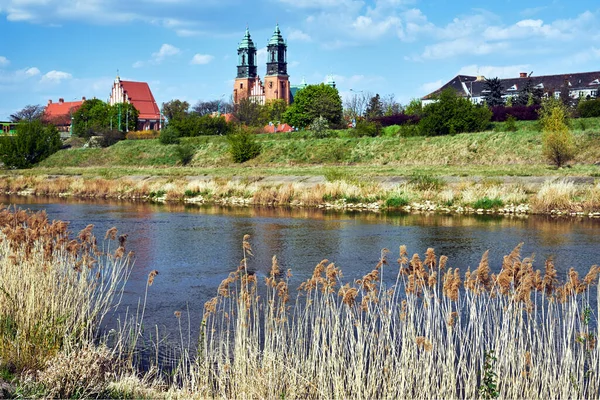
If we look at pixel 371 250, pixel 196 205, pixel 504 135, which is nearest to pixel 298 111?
pixel 504 135

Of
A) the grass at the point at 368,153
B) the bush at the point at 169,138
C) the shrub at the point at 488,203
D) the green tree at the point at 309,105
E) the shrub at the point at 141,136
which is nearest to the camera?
the shrub at the point at 488,203

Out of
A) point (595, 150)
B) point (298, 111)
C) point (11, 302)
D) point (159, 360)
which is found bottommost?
point (159, 360)

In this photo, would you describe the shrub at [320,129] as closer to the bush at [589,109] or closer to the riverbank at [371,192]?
the bush at [589,109]

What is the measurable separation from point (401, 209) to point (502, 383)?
21.6 m

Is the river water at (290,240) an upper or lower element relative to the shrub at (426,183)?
lower

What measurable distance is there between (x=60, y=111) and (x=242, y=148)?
9747 cm

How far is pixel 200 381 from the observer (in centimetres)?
707

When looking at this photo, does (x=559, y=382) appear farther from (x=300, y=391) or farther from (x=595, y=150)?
(x=595, y=150)

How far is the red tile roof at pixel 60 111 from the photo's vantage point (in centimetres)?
13288

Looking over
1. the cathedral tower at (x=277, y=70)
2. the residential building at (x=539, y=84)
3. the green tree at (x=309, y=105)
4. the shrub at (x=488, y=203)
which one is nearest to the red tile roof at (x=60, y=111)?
the cathedral tower at (x=277, y=70)

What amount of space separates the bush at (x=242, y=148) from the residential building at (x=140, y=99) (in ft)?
259

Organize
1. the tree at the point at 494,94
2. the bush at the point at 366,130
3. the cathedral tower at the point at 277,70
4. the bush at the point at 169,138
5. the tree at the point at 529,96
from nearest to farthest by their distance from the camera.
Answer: the bush at the point at 366,130 → the bush at the point at 169,138 → the tree at the point at 529,96 → the tree at the point at 494,94 → the cathedral tower at the point at 277,70

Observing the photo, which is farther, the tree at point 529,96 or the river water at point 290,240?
the tree at point 529,96

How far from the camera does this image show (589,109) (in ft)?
174
